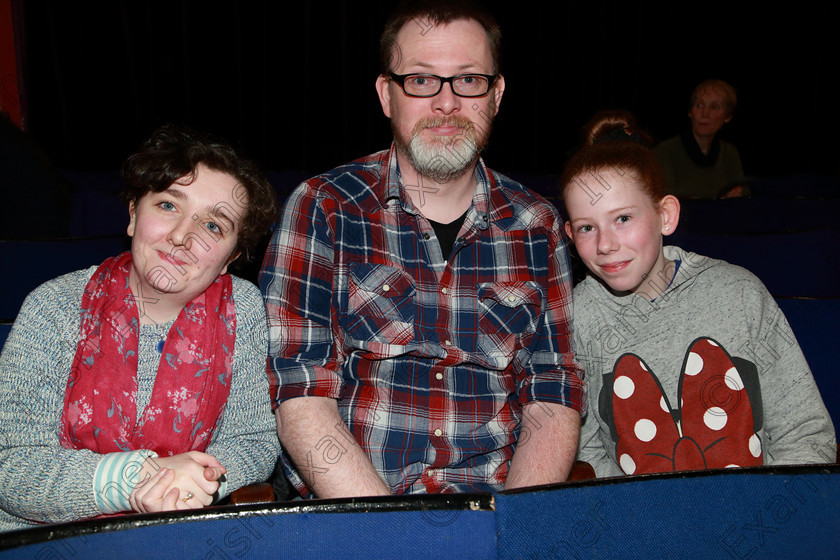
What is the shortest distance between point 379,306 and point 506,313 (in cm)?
29

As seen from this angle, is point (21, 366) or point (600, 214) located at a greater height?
point (600, 214)

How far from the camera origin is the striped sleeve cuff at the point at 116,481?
1.10 metres

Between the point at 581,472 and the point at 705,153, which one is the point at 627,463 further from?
the point at 705,153

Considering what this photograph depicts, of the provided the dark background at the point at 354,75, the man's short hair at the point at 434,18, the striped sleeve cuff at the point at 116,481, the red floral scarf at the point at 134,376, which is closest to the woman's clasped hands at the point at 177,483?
the striped sleeve cuff at the point at 116,481

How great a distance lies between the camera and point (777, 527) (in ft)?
2.48

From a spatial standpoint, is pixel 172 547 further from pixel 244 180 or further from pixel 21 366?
pixel 244 180

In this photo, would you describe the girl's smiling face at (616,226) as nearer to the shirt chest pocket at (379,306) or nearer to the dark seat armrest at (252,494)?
the shirt chest pocket at (379,306)

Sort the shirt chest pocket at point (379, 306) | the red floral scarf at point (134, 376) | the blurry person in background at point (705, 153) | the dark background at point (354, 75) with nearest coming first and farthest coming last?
the red floral scarf at point (134, 376), the shirt chest pocket at point (379, 306), the blurry person in background at point (705, 153), the dark background at point (354, 75)

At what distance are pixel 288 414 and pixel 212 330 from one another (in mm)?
245

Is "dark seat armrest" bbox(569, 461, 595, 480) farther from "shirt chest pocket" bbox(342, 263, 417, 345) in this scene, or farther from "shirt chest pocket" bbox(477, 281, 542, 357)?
"shirt chest pocket" bbox(342, 263, 417, 345)

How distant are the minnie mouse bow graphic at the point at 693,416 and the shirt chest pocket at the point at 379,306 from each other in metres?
0.51

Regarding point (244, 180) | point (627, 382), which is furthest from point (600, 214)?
point (244, 180)

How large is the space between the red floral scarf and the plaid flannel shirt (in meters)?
0.13

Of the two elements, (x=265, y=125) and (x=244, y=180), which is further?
(x=265, y=125)
